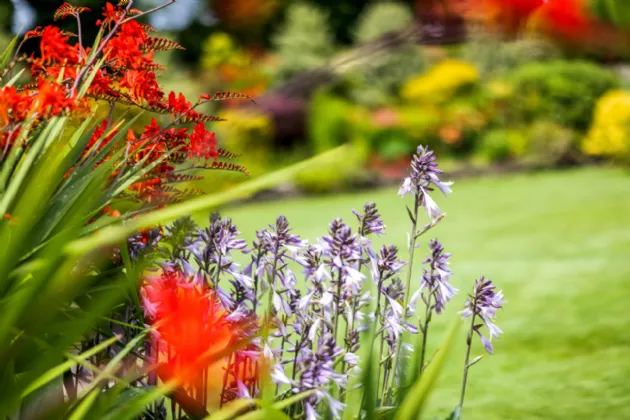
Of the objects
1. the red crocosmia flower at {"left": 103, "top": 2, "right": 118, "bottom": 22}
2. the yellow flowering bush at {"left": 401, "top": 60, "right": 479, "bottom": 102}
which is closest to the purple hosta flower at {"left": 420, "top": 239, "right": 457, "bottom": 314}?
the red crocosmia flower at {"left": 103, "top": 2, "right": 118, "bottom": 22}

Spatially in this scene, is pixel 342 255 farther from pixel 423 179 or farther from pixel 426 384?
pixel 426 384

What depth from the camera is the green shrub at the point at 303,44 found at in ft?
60.3

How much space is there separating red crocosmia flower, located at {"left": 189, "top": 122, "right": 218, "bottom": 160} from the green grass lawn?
168cm

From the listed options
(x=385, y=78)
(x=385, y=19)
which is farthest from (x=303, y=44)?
(x=385, y=78)

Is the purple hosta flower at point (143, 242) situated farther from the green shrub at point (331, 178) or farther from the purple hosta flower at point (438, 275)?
the green shrub at point (331, 178)

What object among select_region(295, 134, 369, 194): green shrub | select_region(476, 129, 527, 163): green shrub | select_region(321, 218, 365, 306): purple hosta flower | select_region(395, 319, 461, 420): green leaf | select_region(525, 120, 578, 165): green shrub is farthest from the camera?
select_region(476, 129, 527, 163): green shrub

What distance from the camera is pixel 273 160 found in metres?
14.0

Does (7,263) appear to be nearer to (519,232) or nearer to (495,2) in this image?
(495,2)

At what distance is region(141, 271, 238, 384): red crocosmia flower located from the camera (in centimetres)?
162

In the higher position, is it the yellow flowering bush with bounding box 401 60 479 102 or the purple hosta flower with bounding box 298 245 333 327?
the yellow flowering bush with bounding box 401 60 479 102

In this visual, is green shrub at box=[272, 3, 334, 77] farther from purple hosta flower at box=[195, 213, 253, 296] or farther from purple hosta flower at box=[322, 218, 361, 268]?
purple hosta flower at box=[322, 218, 361, 268]

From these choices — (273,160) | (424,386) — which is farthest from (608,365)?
(273,160)

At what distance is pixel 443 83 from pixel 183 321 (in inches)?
548

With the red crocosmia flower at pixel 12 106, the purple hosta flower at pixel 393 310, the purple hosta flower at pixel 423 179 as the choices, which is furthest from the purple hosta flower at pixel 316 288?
the red crocosmia flower at pixel 12 106
